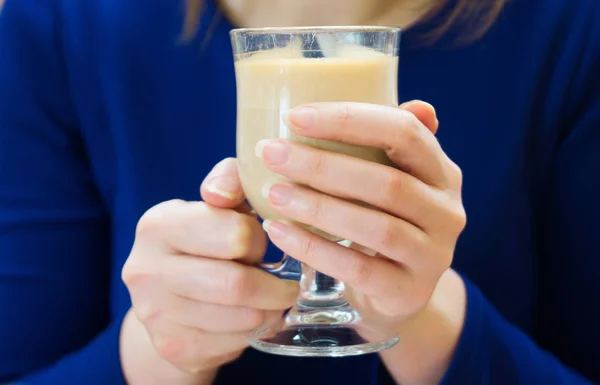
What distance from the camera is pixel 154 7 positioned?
3.39 feet

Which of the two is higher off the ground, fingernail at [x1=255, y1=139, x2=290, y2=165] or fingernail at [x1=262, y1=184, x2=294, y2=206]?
fingernail at [x1=255, y1=139, x2=290, y2=165]

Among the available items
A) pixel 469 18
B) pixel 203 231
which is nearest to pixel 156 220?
pixel 203 231

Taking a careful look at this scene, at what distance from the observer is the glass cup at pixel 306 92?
25.9 inches

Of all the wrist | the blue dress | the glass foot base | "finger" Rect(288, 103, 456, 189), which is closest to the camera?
"finger" Rect(288, 103, 456, 189)

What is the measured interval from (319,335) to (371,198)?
0.74 ft

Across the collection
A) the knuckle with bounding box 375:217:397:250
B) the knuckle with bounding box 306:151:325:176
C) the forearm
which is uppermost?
the knuckle with bounding box 306:151:325:176

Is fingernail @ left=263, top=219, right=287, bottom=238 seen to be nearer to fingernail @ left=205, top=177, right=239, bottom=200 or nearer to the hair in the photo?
fingernail @ left=205, top=177, right=239, bottom=200

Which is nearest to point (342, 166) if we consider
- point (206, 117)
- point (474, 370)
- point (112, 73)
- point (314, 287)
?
point (314, 287)

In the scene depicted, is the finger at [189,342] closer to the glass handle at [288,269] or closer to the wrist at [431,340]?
the glass handle at [288,269]

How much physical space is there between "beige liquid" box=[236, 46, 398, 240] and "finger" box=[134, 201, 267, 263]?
38 millimetres

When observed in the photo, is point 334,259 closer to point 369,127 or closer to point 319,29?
point 369,127

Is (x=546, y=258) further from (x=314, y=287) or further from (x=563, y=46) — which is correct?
(x=314, y=287)

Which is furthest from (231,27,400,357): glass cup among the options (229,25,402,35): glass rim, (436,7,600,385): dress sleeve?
(436,7,600,385): dress sleeve

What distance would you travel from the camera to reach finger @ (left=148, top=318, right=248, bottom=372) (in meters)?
0.74
